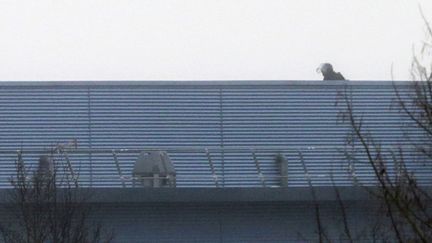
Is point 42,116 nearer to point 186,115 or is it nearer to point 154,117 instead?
point 154,117

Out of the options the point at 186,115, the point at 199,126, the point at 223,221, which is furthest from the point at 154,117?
the point at 223,221

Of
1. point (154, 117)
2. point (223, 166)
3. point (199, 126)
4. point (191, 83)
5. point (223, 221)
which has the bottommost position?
point (223, 221)

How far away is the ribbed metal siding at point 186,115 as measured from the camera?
3127 cm

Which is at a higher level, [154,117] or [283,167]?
[154,117]

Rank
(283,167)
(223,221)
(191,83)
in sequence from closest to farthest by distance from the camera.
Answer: (223,221) < (283,167) < (191,83)

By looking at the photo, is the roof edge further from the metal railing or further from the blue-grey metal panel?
the metal railing
